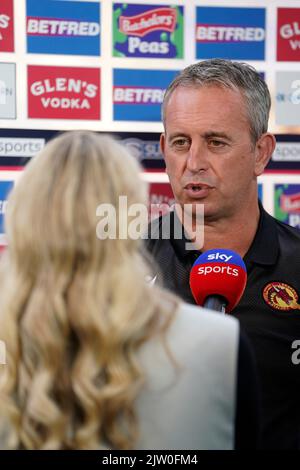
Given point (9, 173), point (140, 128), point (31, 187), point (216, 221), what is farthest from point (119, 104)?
point (31, 187)

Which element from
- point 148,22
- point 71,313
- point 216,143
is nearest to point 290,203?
point 216,143

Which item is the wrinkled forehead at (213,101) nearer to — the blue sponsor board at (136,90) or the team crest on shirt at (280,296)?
the blue sponsor board at (136,90)

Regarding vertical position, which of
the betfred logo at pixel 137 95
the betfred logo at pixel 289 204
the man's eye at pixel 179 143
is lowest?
the betfred logo at pixel 289 204

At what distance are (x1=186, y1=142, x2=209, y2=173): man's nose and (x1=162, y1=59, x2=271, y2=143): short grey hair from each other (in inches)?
5.7

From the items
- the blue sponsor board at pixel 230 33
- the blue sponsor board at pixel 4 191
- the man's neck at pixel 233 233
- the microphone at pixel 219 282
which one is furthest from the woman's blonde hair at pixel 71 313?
the blue sponsor board at pixel 230 33

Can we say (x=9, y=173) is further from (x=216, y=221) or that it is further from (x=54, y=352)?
(x=54, y=352)

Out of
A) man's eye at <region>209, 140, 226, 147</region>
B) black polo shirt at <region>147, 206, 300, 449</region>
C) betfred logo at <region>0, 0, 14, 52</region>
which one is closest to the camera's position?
black polo shirt at <region>147, 206, 300, 449</region>

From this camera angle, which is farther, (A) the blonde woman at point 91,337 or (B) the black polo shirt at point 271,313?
(B) the black polo shirt at point 271,313

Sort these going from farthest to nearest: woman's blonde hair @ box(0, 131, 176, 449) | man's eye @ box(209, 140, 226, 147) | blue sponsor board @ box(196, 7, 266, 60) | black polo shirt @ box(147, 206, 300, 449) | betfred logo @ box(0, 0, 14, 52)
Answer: blue sponsor board @ box(196, 7, 266, 60) → betfred logo @ box(0, 0, 14, 52) → man's eye @ box(209, 140, 226, 147) → black polo shirt @ box(147, 206, 300, 449) → woman's blonde hair @ box(0, 131, 176, 449)

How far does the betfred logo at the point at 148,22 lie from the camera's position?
195 cm

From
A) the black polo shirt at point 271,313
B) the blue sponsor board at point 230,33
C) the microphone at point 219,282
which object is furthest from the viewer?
the blue sponsor board at point 230,33

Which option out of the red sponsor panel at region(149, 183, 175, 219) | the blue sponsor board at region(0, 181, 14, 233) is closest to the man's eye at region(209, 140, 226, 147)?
the red sponsor panel at region(149, 183, 175, 219)

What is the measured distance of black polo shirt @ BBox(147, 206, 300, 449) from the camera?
1575 mm

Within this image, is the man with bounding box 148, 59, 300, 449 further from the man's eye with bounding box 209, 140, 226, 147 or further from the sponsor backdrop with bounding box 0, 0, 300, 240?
the sponsor backdrop with bounding box 0, 0, 300, 240
